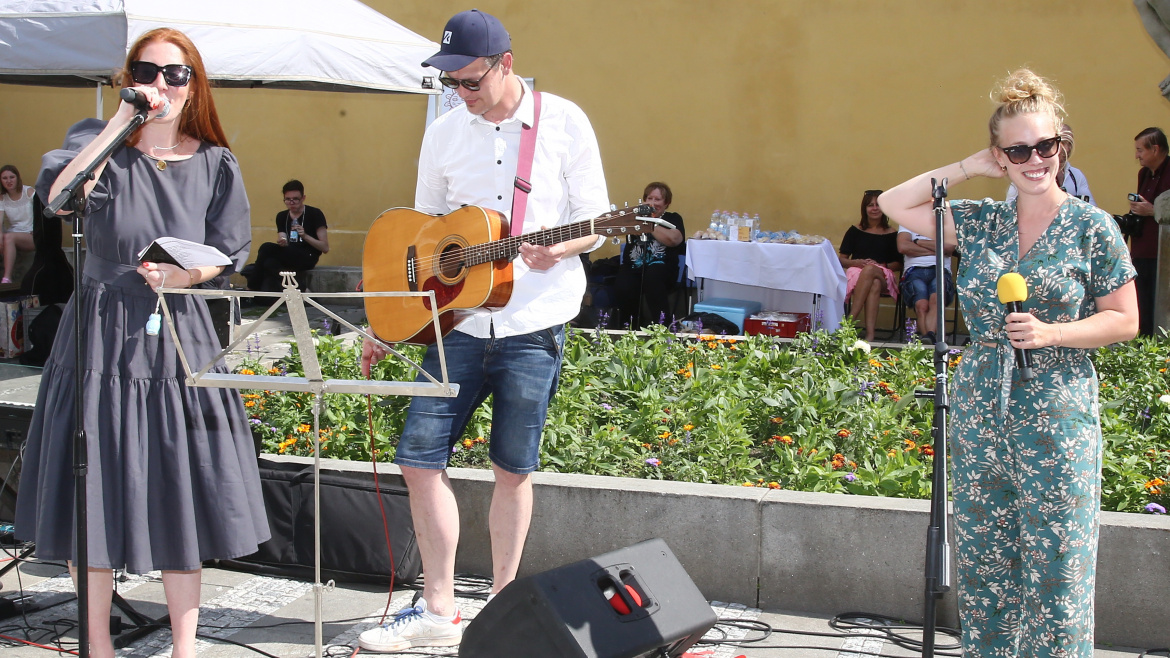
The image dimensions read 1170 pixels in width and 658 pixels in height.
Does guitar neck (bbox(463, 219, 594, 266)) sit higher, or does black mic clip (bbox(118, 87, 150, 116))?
black mic clip (bbox(118, 87, 150, 116))

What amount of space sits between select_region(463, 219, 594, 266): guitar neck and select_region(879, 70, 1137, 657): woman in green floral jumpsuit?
1066 mm

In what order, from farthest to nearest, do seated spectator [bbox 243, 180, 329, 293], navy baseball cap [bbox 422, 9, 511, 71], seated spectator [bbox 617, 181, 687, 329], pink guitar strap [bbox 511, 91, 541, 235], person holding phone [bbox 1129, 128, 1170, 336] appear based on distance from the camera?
seated spectator [bbox 243, 180, 329, 293], seated spectator [bbox 617, 181, 687, 329], person holding phone [bbox 1129, 128, 1170, 336], pink guitar strap [bbox 511, 91, 541, 235], navy baseball cap [bbox 422, 9, 511, 71]

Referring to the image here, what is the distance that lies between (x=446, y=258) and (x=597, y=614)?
51.6 inches

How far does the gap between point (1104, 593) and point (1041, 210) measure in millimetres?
1543

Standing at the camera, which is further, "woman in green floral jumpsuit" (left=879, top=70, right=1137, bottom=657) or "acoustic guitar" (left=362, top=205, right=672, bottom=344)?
"acoustic guitar" (left=362, top=205, right=672, bottom=344)

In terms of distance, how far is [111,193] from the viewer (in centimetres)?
305

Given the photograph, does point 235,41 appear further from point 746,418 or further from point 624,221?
point 624,221

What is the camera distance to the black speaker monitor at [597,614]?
272 centimetres

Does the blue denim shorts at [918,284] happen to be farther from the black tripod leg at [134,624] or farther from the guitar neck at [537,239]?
the black tripod leg at [134,624]

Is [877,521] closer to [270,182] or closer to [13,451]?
[13,451]

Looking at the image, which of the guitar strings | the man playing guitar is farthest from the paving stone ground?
the guitar strings

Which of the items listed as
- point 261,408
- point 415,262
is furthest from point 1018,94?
point 261,408

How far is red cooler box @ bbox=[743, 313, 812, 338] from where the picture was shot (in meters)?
8.45

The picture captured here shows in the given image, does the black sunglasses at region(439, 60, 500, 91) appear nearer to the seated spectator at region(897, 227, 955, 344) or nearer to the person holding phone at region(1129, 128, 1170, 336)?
the seated spectator at region(897, 227, 955, 344)
